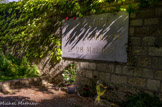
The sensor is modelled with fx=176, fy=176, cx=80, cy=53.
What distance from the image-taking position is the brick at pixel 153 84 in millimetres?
3434

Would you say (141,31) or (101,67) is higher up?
(141,31)

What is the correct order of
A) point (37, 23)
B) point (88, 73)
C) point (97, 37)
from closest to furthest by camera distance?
point (97, 37), point (88, 73), point (37, 23)

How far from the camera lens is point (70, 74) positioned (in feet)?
16.9

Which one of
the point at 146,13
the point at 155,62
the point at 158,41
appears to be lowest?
the point at 155,62

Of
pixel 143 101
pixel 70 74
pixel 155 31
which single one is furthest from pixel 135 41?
pixel 70 74

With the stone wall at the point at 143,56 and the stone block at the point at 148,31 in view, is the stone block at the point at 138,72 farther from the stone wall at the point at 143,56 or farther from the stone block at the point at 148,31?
the stone block at the point at 148,31

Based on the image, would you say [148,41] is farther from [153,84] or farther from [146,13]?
[153,84]

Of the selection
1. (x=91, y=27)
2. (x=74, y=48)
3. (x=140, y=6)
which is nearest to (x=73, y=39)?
(x=74, y=48)

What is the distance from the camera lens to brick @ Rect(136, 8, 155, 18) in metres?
3.51

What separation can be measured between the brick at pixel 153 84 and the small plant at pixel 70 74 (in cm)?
217

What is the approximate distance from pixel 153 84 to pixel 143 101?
39cm

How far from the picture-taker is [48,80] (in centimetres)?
586

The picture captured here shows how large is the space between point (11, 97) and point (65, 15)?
283 centimetres

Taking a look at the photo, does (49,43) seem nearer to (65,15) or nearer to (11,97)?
(65,15)
